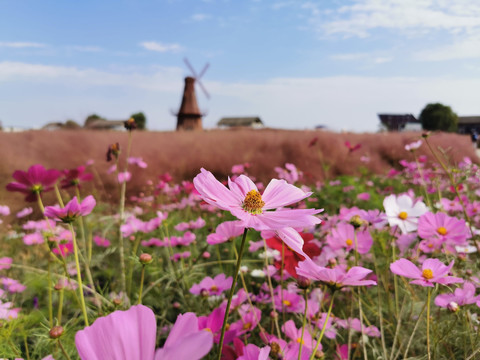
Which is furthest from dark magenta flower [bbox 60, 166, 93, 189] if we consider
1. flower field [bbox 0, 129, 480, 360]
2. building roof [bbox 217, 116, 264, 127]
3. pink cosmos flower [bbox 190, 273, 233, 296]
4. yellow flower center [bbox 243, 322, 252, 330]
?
building roof [bbox 217, 116, 264, 127]

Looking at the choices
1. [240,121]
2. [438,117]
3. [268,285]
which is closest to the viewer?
[268,285]

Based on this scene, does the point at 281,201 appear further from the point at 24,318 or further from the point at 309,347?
the point at 24,318

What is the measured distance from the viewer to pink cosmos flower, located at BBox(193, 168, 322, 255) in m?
0.30

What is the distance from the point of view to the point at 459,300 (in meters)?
0.60

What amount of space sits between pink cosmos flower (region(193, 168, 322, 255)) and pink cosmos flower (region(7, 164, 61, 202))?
528 mm

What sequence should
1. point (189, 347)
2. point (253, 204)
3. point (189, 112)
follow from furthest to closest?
point (189, 112) < point (253, 204) < point (189, 347)

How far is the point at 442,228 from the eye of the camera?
647 millimetres

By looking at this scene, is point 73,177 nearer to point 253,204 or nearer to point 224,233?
point 224,233

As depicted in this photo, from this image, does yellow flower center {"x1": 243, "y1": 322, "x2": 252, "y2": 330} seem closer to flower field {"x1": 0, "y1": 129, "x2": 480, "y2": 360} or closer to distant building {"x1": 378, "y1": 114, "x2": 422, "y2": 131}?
flower field {"x1": 0, "y1": 129, "x2": 480, "y2": 360}

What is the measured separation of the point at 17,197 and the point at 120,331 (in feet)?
8.79

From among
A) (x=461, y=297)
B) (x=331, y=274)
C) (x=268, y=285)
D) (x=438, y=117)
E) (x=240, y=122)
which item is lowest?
(x=268, y=285)

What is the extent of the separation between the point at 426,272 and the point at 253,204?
264 mm

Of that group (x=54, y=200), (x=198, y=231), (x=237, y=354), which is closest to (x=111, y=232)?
(x=198, y=231)

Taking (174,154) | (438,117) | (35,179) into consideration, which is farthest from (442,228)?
(438,117)
